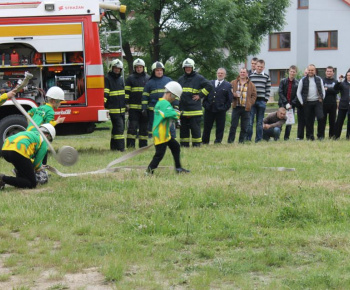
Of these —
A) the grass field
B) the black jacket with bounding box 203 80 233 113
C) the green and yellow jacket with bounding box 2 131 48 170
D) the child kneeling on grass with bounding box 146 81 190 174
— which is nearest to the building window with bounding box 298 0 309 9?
the black jacket with bounding box 203 80 233 113

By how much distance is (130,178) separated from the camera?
9.68m

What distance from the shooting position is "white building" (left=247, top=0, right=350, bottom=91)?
4841cm

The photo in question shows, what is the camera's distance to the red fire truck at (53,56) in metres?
13.5

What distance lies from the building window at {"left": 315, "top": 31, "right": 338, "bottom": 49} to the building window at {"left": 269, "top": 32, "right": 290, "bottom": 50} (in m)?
2.13

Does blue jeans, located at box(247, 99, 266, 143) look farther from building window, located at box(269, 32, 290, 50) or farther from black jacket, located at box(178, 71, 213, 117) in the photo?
building window, located at box(269, 32, 290, 50)

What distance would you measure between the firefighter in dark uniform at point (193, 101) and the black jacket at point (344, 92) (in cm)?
316

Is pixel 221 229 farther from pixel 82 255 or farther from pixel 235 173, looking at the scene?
pixel 235 173

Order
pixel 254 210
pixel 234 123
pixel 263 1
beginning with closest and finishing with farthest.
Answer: pixel 254 210 → pixel 234 123 → pixel 263 1

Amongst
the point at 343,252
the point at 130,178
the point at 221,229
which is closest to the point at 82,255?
the point at 221,229

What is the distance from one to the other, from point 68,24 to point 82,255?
8614 mm

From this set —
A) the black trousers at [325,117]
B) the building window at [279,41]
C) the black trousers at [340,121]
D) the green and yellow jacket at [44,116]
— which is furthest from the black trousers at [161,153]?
the building window at [279,41]

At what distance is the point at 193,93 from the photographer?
561 inches

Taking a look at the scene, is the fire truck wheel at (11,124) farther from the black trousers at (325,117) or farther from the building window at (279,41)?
the building window at (279,41)

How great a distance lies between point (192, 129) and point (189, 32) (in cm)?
984
